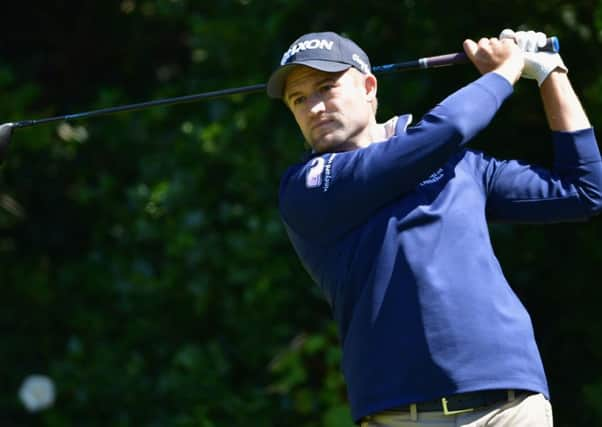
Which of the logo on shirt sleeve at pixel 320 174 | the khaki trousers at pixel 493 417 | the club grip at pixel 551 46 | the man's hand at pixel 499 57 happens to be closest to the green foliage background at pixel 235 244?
the club grip at pixel 551 46

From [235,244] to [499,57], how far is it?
8.60ft

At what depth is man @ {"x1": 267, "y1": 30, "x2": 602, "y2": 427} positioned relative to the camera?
2.57 metres

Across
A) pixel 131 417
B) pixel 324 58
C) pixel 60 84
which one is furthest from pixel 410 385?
pixel 60 84

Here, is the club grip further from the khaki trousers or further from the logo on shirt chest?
the khaki trousers

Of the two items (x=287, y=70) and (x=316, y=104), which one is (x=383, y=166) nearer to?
(x=316, y=104)

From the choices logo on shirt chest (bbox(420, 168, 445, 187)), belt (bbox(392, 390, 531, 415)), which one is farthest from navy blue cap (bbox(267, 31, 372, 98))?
belt (bbox(392, 390, 531, 415))

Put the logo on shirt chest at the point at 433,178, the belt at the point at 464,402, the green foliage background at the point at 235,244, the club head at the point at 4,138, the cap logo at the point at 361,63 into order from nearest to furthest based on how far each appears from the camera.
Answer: the belt at the point at 464,402
the logo on shirt chest at the point at 433,178
the cap logo at the point at 361,63
the club head at the point at 4,138
the green foliage background at the point at 235,244

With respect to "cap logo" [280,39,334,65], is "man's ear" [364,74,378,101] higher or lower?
lower

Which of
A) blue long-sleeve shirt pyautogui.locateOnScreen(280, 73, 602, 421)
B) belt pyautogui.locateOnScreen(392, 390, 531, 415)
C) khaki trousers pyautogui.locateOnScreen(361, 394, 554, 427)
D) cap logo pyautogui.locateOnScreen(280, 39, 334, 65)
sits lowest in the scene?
khaki trousers pyautogui.locateOnScreen(361, 394, 554, 427)

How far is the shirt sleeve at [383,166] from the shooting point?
103 inches

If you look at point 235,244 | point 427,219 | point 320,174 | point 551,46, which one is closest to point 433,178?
point 427,219

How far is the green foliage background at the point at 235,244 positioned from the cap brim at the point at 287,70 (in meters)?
1.96

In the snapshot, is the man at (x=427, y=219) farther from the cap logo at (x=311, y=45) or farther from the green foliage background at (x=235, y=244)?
the green foliage background at (x=235, y=244)

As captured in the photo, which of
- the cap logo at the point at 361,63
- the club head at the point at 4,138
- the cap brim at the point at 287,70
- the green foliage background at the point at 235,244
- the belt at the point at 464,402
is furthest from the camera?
the green foliage background at the point at 235,244
